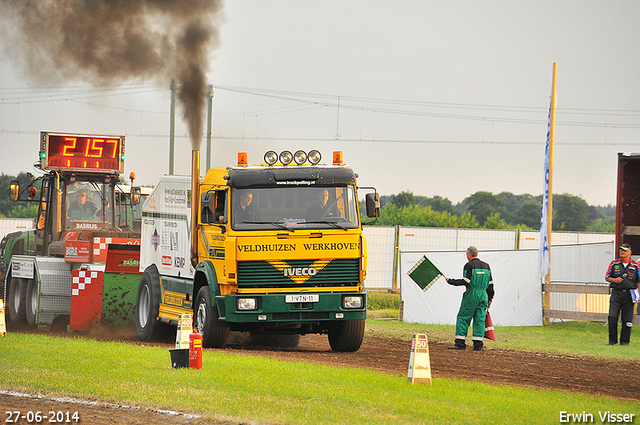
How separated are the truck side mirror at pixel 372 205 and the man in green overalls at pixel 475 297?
6.58 feet

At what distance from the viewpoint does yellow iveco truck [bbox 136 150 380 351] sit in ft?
43.0

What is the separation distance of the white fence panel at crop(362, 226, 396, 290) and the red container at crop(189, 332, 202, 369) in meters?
19.4

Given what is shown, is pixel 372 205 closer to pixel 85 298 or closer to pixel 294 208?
pixel 294 208

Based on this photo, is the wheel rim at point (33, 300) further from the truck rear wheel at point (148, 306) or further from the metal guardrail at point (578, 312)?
the metal guardrail at point (578, 312)

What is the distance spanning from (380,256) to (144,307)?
14.4 meters

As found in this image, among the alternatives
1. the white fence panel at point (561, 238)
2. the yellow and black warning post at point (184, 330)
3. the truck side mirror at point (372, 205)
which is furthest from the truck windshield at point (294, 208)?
the white fence panel at point (561, 238)

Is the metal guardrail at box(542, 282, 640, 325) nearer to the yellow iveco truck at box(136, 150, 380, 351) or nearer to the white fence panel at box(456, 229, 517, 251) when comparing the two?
the yellow iveco truck at box(136, 150, 380, 351)

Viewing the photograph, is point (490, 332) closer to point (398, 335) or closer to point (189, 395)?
point (398, 335)

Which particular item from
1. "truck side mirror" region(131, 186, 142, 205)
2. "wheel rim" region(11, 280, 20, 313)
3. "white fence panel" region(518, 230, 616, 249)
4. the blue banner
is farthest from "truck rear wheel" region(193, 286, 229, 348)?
"white fence panel" region(518, 230, 616, 249)

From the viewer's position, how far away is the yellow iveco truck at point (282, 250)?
13094mm

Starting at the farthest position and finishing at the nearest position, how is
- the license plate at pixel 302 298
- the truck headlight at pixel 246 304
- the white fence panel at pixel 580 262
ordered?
1. the white fence panel at pixel 580 262
2. the license plate at pixel 302 298
3. the truck headlight at pixel 246 304

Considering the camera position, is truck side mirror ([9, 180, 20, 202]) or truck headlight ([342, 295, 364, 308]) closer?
truck headlight ([342, 295, 364, 308])

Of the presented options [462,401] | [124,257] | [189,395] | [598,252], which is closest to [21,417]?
[189,395]

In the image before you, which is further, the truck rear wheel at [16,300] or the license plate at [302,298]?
the truck rear wheel at [16,300]
